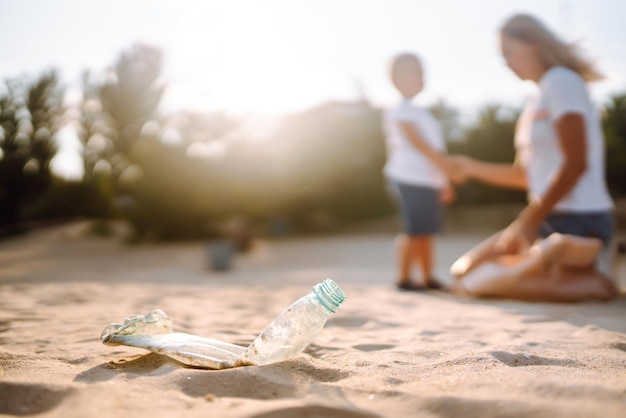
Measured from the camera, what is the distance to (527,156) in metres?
3.32

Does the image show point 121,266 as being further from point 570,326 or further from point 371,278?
point 570,326

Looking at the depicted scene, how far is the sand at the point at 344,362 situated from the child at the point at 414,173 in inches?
17.6

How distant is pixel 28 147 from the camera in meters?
15.2

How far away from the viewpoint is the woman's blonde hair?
3.11 metres

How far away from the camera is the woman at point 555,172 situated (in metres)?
2.88

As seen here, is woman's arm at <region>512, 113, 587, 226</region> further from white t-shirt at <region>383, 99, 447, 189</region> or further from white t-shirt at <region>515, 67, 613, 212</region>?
white t-shirt at <region>383, 99, 447, 189</region>

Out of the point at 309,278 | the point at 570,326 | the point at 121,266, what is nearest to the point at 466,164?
the point at 570,326

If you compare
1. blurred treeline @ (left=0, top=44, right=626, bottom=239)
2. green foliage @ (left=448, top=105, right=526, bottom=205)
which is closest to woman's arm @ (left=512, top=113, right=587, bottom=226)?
blurred treeline @ (left=0, top=44, right=626, bottom=239)

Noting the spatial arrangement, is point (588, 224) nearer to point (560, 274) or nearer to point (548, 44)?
point (560, 274)

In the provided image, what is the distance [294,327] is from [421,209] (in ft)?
8.11

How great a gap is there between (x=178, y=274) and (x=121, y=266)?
145cm

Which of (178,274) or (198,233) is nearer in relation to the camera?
(178,274)

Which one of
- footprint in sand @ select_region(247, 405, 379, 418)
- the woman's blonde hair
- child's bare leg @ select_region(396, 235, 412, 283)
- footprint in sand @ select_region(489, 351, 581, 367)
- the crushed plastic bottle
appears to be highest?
the woman's blonde hair

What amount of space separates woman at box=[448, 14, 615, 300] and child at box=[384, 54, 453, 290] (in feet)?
2.26
